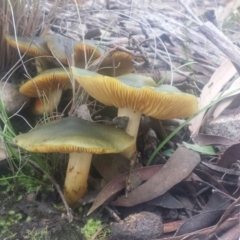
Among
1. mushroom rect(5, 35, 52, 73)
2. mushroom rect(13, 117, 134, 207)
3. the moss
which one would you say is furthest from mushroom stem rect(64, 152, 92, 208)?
mushroom rect(5, 35, 52, 73)

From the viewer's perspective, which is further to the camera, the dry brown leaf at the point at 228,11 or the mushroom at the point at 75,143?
the dry brown leaf at the point at 228,11

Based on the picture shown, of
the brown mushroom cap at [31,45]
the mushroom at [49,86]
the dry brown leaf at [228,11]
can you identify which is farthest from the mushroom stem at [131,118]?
the dry brown leaf at [228,11]

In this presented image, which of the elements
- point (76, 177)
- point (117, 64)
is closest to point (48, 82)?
point (117, 64)

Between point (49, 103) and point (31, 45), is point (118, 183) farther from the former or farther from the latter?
point (31, 45)

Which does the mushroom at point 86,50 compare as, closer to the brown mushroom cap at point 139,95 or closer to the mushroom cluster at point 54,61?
Answer: the mushroom cluster at point 54,61

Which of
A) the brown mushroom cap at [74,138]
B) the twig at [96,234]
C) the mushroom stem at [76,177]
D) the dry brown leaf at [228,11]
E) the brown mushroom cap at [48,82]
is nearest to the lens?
the brown mushroom cap at [74,138]

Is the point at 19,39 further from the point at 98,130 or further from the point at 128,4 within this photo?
the point at 128,4

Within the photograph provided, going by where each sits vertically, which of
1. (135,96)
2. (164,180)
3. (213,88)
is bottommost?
(164,180)
